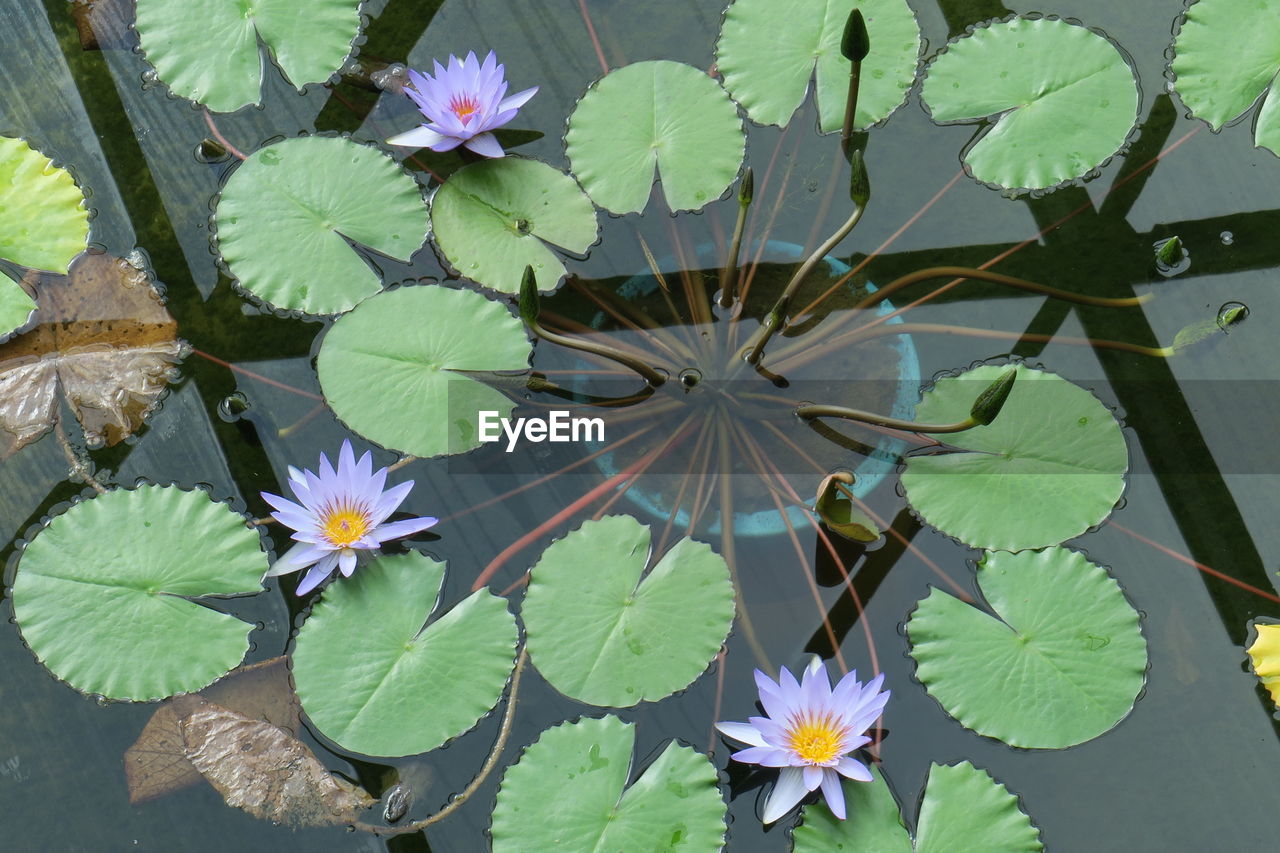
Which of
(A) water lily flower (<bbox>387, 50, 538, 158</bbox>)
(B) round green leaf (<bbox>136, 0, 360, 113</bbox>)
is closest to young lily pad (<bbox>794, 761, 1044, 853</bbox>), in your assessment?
(A) water lily flower (<bbox>387, 50, 538, 158</bbox>)

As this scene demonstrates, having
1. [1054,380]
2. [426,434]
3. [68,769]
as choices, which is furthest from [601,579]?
[68,769]

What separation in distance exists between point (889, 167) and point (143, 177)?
6.65 ft

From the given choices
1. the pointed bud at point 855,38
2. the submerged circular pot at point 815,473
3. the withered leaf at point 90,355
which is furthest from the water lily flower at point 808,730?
the withered leaf at point 90,355

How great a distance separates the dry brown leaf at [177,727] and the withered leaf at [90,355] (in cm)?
70

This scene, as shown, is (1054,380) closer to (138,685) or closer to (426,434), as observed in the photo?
(426,434)

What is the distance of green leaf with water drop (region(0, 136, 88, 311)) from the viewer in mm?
2645

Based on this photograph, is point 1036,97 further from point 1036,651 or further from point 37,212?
point 37,212

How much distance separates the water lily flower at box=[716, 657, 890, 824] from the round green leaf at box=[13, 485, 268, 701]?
43.7 inches

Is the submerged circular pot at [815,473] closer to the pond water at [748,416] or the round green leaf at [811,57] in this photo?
the pond water at [748,416]

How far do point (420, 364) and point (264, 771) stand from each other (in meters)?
0.95

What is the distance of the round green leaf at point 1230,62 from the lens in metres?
2.62

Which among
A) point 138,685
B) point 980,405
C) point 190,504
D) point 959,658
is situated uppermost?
point 980,405

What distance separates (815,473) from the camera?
251 cm

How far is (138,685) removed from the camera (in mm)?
2205
